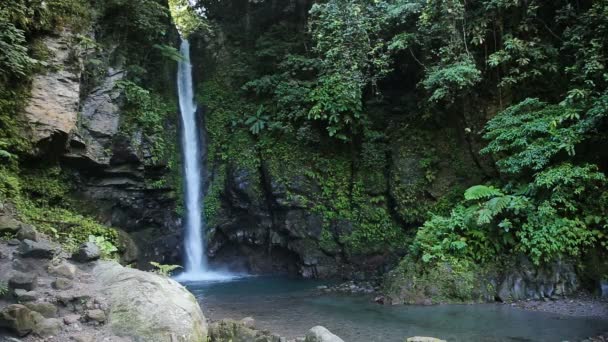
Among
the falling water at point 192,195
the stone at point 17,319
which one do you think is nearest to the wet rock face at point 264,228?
the falling water at point 192,195

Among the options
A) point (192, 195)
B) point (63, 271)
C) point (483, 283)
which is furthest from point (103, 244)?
point (483, 283)

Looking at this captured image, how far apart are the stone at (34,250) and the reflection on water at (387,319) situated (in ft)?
11.4

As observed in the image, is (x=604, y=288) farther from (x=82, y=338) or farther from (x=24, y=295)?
(x=24, y=295)

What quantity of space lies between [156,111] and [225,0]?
6846 millimetres

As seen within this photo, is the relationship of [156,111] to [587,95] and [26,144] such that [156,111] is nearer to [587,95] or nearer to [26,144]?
[26,144]

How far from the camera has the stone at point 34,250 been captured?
226 inches

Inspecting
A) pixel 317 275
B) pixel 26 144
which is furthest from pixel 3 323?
pixel 317 275

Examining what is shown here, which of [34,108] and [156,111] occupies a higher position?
[156,111]

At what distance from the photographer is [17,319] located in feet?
13.9

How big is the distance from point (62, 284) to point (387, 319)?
5.40 metres

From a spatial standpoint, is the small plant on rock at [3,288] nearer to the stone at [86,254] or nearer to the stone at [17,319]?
the stone at [17,319]

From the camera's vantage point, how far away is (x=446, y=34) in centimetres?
1212

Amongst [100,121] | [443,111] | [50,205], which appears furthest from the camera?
[443,111]

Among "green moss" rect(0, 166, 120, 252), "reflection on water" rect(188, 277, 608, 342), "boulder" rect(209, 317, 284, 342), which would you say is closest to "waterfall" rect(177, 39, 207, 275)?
"reflection on water" rect(188, 277, 608, 342)
